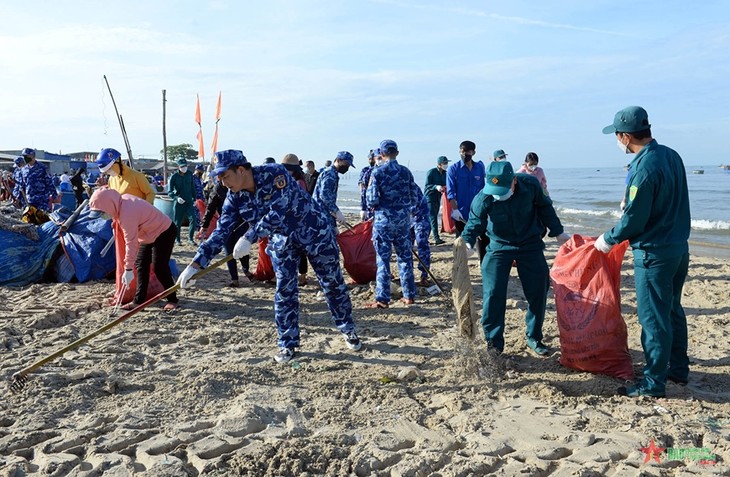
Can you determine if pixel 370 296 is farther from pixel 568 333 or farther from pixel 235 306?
pixel 568 333

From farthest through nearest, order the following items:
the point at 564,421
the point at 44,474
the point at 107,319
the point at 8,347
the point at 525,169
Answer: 1. the point at 525,169
2. the point at 107,319
3. the point at 8,347
4. the point at 564,421
5. the point at 44,474

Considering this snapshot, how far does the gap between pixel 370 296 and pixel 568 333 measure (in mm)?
2739

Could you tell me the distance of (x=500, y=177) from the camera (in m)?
3.75

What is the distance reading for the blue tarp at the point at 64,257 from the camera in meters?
6.73

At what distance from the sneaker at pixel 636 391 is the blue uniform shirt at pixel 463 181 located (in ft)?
12.1

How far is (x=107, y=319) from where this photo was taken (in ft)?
17.3

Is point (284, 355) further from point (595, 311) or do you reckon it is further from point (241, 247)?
point (595, 311)

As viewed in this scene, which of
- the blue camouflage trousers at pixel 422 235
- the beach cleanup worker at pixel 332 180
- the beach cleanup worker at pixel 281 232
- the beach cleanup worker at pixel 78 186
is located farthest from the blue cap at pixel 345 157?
the beach cleanup worker at pixel 78 186

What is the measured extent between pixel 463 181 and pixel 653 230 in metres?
3.78

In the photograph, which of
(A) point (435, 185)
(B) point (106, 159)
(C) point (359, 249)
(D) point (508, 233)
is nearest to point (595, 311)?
(D) point (508, 233)

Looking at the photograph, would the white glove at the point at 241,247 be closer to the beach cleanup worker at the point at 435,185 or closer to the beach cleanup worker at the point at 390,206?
the beach cleanup worker at the point at 390,206

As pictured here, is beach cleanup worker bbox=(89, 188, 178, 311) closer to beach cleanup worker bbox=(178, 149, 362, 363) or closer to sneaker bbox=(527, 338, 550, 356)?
beach cleanup worker bbox=(178, 149, 362, 363)

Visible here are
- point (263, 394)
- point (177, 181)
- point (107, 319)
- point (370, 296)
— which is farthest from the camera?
point (177, 181)

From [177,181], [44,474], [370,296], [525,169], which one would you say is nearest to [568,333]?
[370,296]
